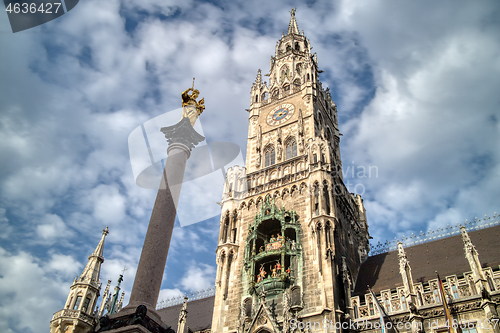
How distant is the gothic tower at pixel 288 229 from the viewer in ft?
75.7

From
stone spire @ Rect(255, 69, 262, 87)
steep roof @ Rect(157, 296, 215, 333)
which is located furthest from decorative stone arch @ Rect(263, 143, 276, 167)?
steep roof @ Rect(157, 296, 215, 333)

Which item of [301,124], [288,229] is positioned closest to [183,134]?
[288,229]

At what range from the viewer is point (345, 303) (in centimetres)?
2281

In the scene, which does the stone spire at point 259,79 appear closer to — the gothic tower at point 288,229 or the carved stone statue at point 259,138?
the gothic tower at point 288,229

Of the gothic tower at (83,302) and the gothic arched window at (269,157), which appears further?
the gothic arched window at (269,157)

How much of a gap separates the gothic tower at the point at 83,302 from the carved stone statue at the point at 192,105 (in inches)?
724

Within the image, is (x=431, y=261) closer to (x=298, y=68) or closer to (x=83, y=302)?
(x=298, y=68)

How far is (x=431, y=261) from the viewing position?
25.6 m

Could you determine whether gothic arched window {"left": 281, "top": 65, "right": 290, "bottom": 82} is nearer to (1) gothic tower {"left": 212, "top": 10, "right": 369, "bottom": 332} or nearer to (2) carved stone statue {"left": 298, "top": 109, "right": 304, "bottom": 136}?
(1) gothic tower {"left": 212, "top": 10, "right": 369, "bottom": 332}

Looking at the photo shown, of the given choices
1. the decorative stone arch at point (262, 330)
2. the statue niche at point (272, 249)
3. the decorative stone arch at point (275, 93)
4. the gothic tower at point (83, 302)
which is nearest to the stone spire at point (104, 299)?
the gothic tower at point (83, 302)

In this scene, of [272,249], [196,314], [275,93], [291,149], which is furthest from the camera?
[275,93]

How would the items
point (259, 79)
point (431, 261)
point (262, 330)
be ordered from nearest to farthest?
point (262, 330) → point (431, 261) → point (259, 79)

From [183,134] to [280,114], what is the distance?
19.5 metres

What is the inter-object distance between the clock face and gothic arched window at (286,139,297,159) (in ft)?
9.36
